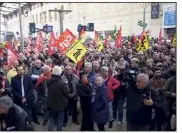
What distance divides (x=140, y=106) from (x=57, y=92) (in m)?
1.80

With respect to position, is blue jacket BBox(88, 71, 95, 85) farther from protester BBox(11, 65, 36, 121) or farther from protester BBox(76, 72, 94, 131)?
protester BBox(11, 65, 36, 121)

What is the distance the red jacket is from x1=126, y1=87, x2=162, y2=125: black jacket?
5.18ft

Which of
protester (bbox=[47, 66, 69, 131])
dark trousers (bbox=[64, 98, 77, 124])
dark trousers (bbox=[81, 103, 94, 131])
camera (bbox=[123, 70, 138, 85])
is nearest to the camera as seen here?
camera (bbox=[123, 70, 138, 85])

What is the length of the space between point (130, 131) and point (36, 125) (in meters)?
2.87

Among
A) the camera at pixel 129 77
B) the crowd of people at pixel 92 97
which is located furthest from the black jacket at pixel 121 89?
the camera at pixel 129 77

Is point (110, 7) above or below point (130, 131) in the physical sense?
above

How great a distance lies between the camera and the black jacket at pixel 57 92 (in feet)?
16.9

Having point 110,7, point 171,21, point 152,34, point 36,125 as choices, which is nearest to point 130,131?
point 36,125

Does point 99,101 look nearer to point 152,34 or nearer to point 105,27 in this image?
point 152,34

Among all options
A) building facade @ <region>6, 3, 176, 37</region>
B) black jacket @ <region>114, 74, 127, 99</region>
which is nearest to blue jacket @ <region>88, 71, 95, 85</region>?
black jacket @ <region>114, 74, 127, 99</region>

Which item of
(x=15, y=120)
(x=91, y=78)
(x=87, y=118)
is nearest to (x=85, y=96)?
(x=87, y=118)

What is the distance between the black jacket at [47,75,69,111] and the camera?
203 inches

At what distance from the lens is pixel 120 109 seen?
6121mm

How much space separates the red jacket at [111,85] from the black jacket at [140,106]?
1.58 meters
